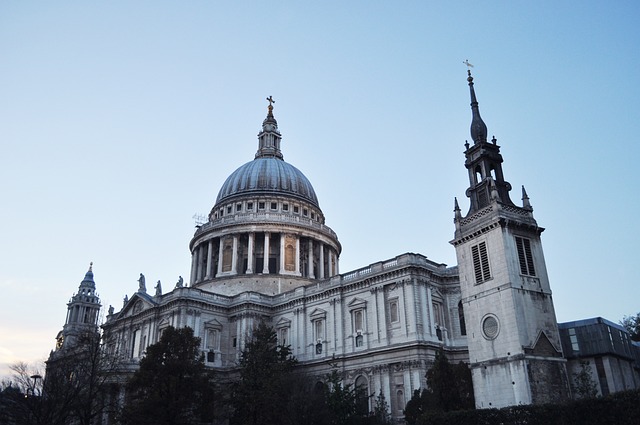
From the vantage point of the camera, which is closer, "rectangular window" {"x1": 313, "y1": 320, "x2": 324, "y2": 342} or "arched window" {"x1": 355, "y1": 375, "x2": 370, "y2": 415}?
"arched window" {"x1": 355, "y1": 375, "x2": 370, "y2": 415}

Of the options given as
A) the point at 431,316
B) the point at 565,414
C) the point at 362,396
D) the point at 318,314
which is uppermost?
the point at 318,314

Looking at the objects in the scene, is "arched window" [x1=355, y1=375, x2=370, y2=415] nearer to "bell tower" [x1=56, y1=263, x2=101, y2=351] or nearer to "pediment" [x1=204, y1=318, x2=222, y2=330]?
"pediment" [x1=204, y1=318, x2=222, y2=330]

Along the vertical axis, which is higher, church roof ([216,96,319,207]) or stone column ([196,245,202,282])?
church roof ([216,96,319,207])

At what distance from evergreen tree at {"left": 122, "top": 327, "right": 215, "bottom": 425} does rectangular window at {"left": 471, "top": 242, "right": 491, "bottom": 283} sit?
60.8ft

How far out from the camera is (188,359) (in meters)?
35.1

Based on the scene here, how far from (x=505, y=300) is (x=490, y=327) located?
1930 millimetres

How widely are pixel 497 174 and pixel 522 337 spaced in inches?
453

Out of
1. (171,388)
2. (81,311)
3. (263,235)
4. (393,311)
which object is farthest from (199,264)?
(81,311)

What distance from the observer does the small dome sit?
74438 millimetres

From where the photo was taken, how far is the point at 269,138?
85000 mm

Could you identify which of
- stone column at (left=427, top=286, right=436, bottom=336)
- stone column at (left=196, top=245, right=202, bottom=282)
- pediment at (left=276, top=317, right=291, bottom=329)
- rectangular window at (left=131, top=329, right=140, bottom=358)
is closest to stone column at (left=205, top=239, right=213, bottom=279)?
stone column at (left=196, top=245, right=202, bottom=282)

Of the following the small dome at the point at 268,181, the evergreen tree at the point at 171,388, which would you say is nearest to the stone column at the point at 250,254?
the small dome at the point at 268,181

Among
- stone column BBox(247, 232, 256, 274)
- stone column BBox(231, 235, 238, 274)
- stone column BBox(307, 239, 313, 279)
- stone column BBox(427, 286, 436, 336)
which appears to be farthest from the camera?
stone column BBox(307, 239, 313, 279)

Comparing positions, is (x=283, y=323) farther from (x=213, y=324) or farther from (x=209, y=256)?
(x=209, y=256)
